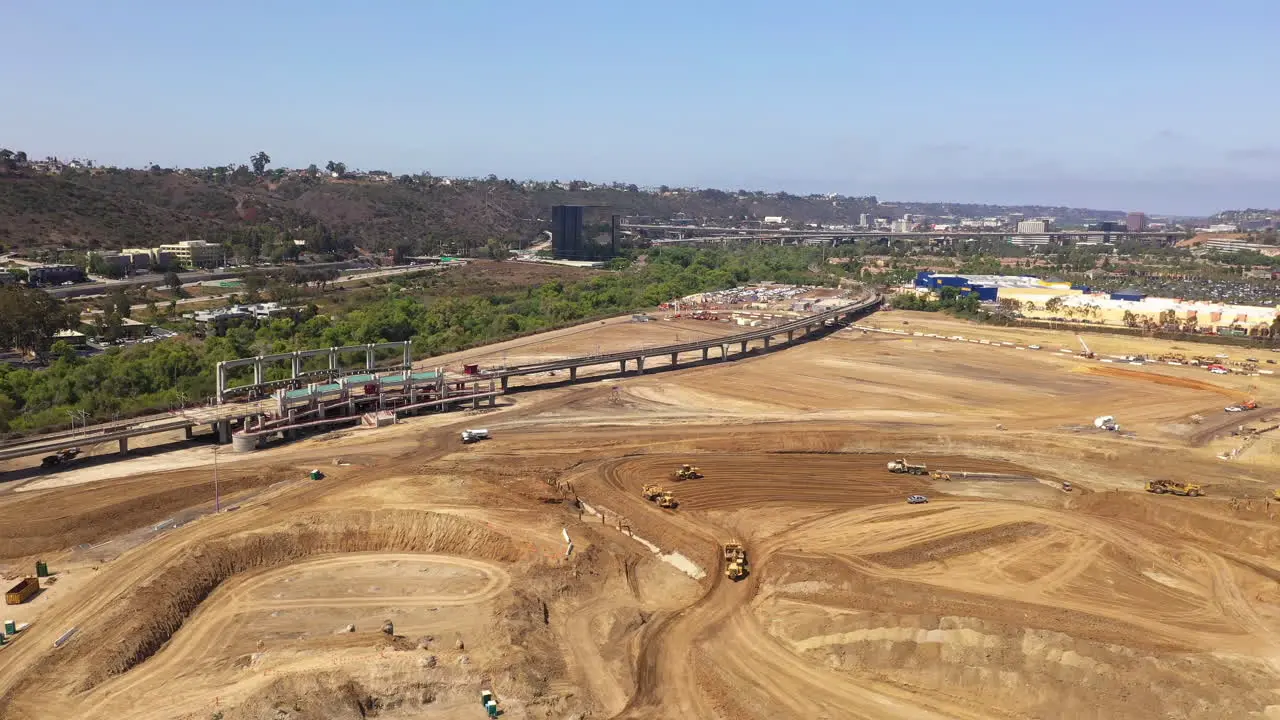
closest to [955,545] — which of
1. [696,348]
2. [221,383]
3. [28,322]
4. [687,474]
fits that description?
[687,474]

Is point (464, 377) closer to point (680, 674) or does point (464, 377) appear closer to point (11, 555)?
point (11, 555)

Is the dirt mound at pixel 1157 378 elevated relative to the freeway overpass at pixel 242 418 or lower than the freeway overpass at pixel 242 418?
lower

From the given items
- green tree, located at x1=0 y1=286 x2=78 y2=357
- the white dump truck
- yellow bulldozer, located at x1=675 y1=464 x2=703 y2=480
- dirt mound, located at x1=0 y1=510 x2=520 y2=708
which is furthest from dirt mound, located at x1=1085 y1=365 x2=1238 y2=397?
green tree, located at x1=0 y1=286 x2=78 y2=357

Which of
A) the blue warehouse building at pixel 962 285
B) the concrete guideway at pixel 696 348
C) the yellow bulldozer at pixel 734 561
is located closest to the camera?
the yellow bulldozer at pixel 734 561

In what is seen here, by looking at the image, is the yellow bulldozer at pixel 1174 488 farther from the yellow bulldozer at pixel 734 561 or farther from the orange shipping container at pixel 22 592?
the orange shipping container at pixel 22 592

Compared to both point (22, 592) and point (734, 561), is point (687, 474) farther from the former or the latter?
point (22, 592)

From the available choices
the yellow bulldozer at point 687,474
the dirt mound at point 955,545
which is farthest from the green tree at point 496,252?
the dirt mound at point 955,545

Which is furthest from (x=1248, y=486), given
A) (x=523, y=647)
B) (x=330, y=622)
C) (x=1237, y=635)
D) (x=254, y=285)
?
(x=254, y=285)
